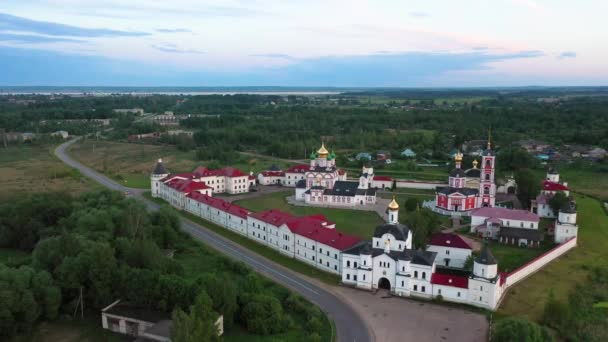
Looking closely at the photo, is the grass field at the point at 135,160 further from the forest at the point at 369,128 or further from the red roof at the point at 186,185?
the red roof at the point at 186,185

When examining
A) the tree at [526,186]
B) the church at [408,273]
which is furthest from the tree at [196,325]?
the tree at [526,186]

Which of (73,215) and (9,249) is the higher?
(73,215)

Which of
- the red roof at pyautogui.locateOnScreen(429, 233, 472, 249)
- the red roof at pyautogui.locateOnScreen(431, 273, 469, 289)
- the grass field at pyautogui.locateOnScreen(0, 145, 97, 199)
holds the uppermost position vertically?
the red roof at pyautogui.locateOnScreen(429, 233, 472, 249)

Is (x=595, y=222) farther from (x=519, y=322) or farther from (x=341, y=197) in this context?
(x=519, y=322)

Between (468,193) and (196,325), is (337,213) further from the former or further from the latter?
(196,325)

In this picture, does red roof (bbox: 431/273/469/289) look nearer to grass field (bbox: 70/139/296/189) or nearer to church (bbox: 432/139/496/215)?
church (bbox: 432/139/496/215)

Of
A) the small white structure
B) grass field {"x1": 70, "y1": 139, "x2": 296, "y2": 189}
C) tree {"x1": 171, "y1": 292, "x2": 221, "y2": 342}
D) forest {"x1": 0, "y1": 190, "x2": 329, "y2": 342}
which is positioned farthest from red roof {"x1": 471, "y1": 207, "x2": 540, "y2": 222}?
grass field {"x1": 70, "y1": 139, "x2": 296, "y2": 189}

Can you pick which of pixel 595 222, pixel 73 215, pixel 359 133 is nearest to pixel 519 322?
pixel 595 222

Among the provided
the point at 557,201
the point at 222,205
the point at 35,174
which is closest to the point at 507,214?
the point at 557,201
